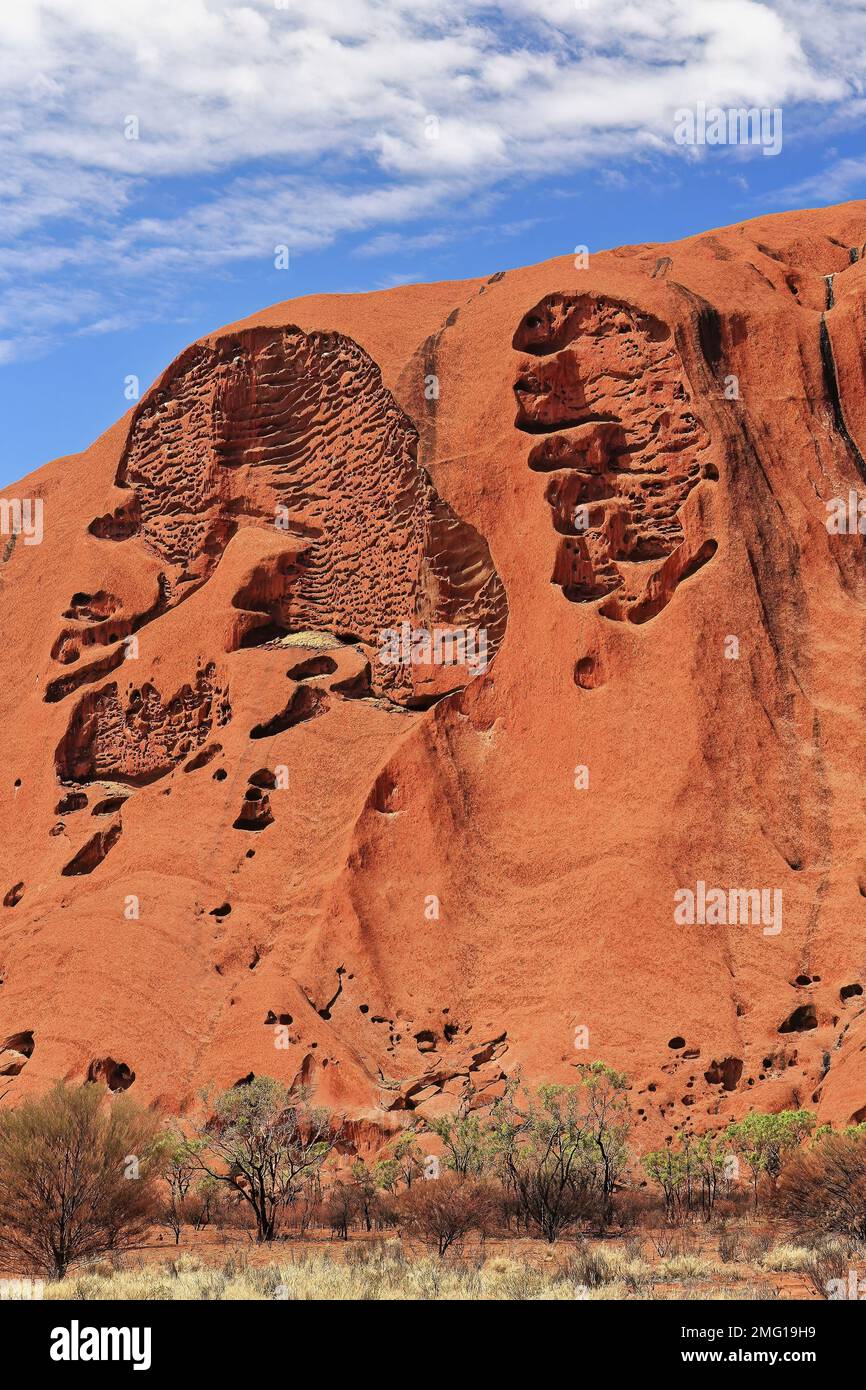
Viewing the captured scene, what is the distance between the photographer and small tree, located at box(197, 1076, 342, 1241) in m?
25.6

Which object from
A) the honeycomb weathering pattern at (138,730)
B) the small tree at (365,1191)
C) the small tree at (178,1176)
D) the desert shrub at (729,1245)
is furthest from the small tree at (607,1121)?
the honeycomb weathering pattern at (138,730)

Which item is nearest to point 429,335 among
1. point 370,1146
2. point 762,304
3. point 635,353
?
point 635,353

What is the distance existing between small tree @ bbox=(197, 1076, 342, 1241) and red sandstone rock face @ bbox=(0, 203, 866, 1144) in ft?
6.52

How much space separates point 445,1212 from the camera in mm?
21109

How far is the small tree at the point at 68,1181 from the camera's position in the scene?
1869 centimetres

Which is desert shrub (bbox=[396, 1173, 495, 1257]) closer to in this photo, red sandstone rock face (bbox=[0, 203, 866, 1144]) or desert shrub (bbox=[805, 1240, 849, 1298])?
desert shrub (bbox=[805, 1240, 849, 1298])

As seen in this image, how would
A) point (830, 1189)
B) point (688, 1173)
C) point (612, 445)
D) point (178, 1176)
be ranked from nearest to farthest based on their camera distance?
point (830, 1189)
point (688, 1173)
point (178, 1176)
point (612, 445)

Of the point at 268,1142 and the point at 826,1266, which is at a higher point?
the point at 268,1142

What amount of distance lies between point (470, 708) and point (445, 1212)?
Answer: 17.7m

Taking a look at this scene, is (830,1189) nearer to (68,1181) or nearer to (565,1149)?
(565,1149)

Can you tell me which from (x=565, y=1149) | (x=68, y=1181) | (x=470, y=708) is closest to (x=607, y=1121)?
(x=565, y=1149)

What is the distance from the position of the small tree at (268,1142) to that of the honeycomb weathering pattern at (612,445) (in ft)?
48.9

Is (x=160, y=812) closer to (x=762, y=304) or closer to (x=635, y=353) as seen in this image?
(x=635, y=353)
